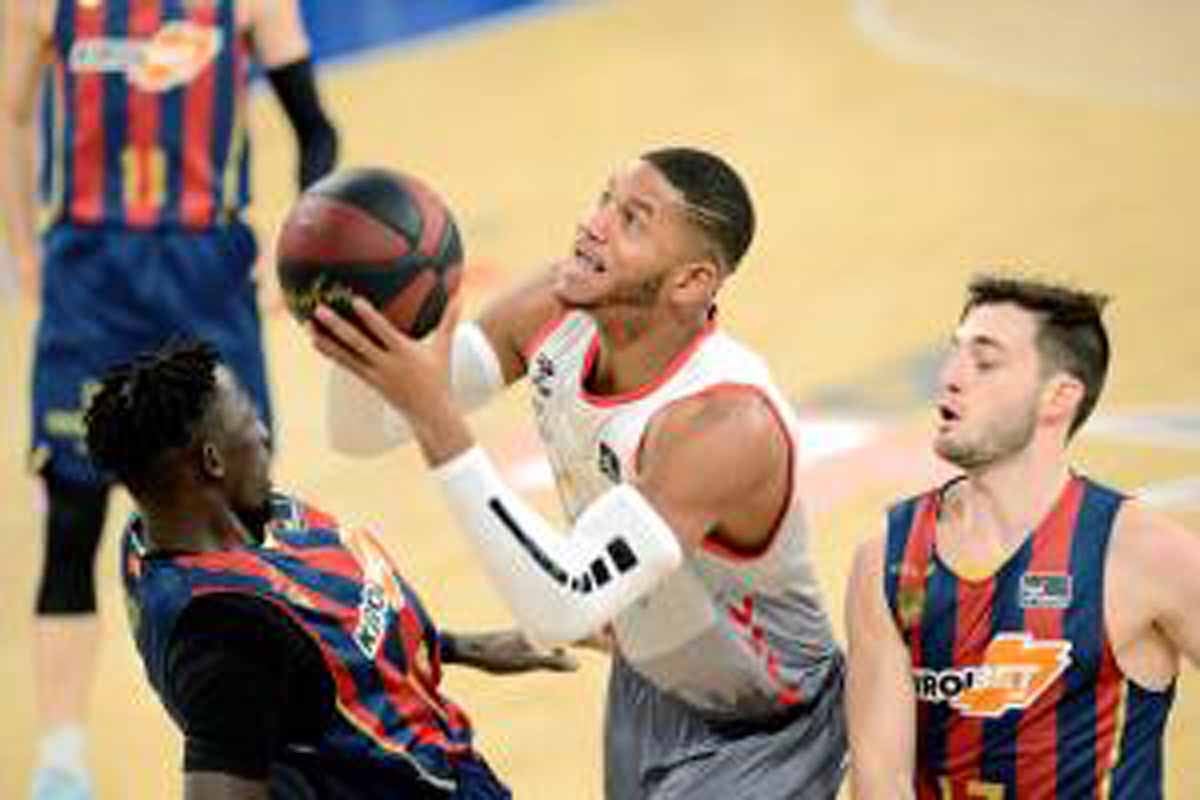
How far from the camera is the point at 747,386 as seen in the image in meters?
4.85

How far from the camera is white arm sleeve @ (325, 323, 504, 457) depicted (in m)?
5.23

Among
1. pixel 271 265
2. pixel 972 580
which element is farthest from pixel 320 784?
pixel 271 265

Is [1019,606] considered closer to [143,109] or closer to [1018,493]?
[1018,493]

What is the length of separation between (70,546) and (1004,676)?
2.86 metres

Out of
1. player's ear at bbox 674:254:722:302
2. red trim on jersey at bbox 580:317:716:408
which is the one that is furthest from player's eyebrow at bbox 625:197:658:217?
red trim on jersey at bbox 580:317:716:408

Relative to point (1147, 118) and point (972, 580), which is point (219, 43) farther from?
point (1147, 118)

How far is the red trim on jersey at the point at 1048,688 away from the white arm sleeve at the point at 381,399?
116 centimetres

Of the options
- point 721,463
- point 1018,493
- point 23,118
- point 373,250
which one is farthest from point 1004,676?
point 23,118

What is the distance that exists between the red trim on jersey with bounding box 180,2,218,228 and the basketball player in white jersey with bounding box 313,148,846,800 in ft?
5.70

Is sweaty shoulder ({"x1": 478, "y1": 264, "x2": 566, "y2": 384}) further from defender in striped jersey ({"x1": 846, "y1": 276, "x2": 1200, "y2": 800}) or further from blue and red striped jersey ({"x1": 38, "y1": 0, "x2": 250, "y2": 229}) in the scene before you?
blue and red striped jersey ({"x1": 38, "y1": 0, "x2": 250, "y2": 229})

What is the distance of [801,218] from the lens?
422 inches

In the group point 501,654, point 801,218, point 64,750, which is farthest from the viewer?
point 801,218

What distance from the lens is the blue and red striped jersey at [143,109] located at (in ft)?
22.7

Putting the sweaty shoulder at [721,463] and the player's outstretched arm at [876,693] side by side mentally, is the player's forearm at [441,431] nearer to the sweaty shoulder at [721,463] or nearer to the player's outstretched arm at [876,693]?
the sweaty shoulder at [721,463]
